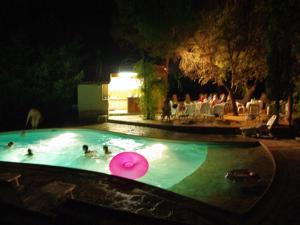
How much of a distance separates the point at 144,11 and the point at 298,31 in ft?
23.2

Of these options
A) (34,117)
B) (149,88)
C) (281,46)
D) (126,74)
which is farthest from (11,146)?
(281,46)

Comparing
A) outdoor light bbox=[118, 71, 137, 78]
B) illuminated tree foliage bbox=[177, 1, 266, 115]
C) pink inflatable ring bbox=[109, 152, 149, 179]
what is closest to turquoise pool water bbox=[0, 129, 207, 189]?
pink inflatable ring bbox=[109, 152, 149, 179]

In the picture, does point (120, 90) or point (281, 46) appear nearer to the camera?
point (281, 46)

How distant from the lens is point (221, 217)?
19.5ft

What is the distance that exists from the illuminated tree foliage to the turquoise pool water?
5.92 meters

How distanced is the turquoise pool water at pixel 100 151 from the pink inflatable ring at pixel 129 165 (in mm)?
744

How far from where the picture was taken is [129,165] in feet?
29.8

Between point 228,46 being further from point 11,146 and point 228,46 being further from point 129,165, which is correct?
point 11,146

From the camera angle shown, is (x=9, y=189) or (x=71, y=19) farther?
(x=71, y=19)

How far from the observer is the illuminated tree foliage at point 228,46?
15.9 m

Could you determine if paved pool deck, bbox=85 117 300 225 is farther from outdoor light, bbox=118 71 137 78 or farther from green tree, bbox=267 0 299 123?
outdoor light, bbox=118 71 137 78

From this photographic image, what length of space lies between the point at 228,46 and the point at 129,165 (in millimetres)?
9281

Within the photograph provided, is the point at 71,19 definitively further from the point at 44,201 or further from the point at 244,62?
the point at 44,201

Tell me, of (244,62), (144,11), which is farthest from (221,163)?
(144,11)
